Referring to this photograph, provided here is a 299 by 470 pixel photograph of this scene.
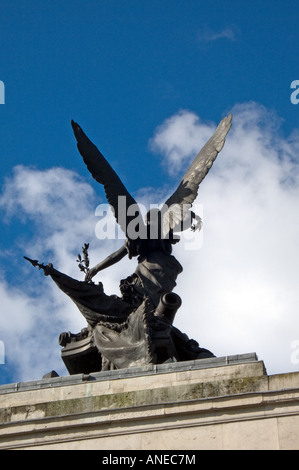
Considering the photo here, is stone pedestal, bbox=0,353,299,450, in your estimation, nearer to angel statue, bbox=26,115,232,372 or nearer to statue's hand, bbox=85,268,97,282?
angel statue, bbox=26,115,232,372

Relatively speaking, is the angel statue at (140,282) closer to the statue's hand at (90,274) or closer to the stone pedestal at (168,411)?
the statue's hand at (90,274)

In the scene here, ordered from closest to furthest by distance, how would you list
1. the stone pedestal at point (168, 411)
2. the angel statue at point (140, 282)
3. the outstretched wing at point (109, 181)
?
1. the stone pedestal at point (168, 411)
2. the angel statue at point (140, 282)
3. the outstretched wing at point (109, 181)

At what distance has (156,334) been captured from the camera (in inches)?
821

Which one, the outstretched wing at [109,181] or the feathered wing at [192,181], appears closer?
the outstretched wing at [109,181]

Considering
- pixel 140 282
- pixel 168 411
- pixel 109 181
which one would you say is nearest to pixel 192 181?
pixel 109 181

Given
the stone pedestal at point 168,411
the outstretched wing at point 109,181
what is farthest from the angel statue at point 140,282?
the stone pedestal at point 168,411

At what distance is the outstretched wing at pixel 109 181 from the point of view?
80.3ft

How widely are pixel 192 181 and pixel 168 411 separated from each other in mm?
8968

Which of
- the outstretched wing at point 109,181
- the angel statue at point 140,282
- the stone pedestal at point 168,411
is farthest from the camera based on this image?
the outstretched wing at point 109,181

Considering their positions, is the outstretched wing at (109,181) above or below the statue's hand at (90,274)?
above

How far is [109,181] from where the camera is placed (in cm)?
2516

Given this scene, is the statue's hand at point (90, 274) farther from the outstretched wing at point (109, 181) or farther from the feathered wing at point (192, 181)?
the feathered wing at point (192, 181)

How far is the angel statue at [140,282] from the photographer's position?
20.8 m
